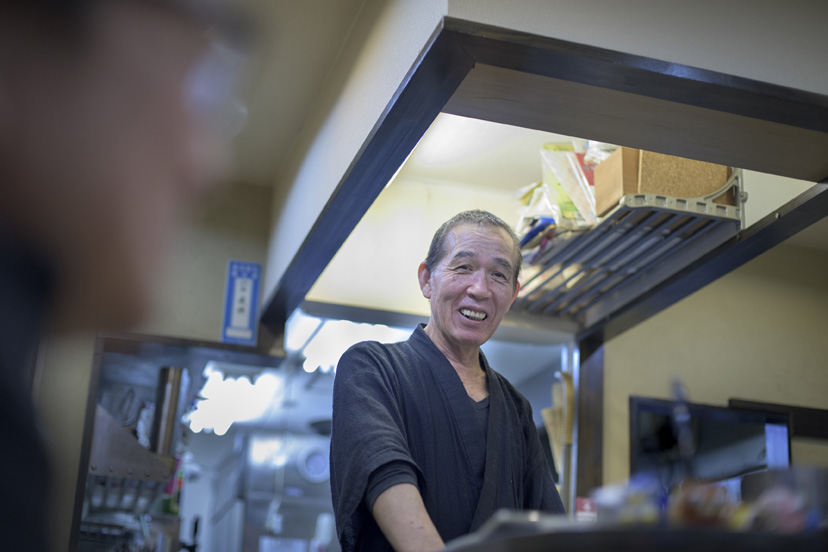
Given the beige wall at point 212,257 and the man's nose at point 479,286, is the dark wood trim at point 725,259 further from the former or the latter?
the beige wall at point 212,257

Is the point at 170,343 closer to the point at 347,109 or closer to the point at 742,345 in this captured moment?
the point at 347,109

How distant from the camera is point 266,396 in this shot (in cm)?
586

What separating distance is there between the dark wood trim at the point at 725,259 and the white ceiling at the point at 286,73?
4.47 ft

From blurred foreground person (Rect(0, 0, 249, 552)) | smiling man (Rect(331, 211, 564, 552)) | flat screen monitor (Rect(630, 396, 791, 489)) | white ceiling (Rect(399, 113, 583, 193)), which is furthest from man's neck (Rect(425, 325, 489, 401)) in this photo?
flat screen monitor (Rect(630, 396, 791, 489))

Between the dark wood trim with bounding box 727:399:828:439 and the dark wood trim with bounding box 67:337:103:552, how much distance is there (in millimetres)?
2531

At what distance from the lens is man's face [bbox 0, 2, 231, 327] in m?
0.60

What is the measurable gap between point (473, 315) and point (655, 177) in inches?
41.8

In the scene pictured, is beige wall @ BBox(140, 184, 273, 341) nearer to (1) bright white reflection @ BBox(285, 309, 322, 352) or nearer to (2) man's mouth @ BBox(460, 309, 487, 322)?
(1) bright white reflection @ BBox(285, 309, 322, 352)

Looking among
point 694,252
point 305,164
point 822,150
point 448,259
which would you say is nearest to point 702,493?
point 448,259

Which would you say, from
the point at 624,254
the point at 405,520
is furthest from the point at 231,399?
the point at 405,520

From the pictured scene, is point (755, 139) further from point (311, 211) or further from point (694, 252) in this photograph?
point (311, 211)

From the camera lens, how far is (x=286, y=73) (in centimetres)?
320

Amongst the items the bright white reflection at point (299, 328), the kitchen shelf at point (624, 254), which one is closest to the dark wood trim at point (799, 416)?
the kitchen shelf at point (624, 254)

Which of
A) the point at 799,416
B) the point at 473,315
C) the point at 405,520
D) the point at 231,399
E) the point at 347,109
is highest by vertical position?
the point at 347,109
